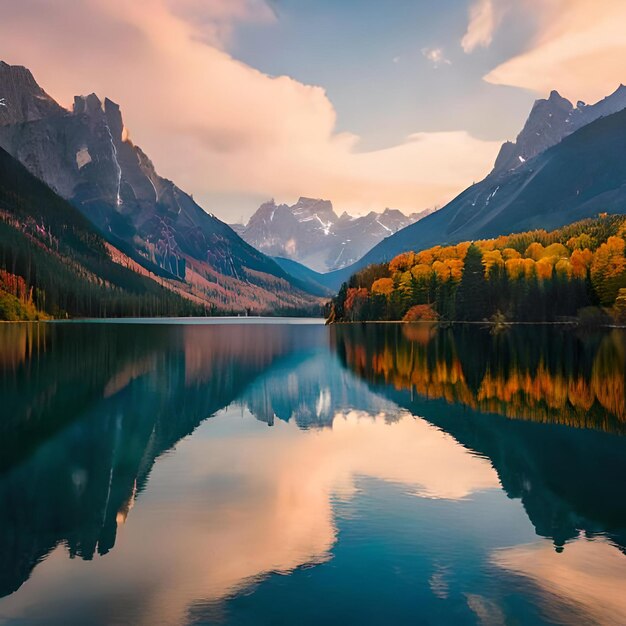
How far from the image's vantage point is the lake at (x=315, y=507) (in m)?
16.4

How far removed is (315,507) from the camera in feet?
78.8

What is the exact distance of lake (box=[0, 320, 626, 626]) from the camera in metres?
16.4

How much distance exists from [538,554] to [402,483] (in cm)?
873

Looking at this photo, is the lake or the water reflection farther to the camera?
the water reflection

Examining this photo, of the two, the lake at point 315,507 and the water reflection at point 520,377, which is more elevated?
the water reflection at point 520,377

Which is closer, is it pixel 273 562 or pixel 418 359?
pixel 273 562

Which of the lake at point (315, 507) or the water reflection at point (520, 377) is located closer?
the lake at point (315, 507)

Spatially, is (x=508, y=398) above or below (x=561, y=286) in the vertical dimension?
below

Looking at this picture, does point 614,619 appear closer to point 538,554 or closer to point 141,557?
point 538,554

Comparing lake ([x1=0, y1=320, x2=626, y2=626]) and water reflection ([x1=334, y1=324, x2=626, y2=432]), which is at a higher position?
water reflection ([x1=334, y1=324, x2=626, y2=432])

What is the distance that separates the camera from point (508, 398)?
48.9 metres

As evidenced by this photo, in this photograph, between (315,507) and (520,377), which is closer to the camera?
Answer: (315,507)

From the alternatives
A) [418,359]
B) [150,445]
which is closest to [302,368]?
[418,359]

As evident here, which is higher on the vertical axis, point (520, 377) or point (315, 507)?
point (520, 377)
